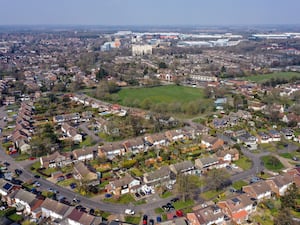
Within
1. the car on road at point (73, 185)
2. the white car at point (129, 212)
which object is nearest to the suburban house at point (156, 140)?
the car on road at point (73, 185)

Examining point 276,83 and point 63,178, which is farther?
point 276,83

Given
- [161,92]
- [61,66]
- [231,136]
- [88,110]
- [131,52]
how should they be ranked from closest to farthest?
[231,136] → [88,110] → [161,92] → [61,66] → [131,52]

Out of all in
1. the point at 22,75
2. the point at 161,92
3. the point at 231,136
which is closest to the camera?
the point at 231,136

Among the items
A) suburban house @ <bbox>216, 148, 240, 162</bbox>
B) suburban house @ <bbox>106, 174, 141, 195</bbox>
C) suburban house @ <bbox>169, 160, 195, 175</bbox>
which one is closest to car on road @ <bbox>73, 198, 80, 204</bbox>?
suburban house @ <bbox>106, 174, 141, 195</bbox>

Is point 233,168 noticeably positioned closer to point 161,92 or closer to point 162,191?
point 162,191

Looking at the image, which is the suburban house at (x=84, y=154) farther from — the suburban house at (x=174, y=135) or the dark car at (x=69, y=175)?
the suburban house at (x=174, y=135)

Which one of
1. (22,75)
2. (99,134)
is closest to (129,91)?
(99,134)
